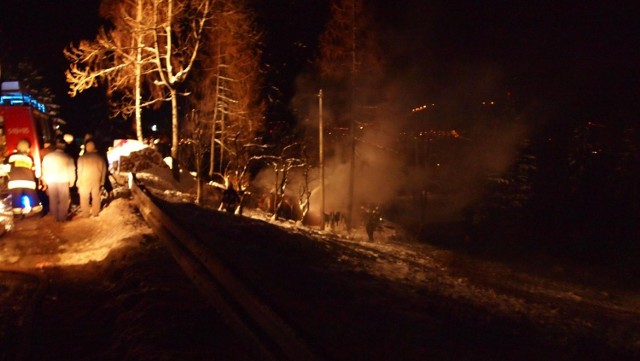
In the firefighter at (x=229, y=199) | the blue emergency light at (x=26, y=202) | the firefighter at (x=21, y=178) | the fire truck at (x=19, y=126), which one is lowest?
the firefighter at (x=229, y=199)

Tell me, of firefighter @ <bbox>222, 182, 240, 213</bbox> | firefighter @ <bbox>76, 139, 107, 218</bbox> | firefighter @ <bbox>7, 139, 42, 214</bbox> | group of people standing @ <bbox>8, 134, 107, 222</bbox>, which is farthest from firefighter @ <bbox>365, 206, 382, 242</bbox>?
firefighter @ <bbox>7, 139, 42, 214</bbox>

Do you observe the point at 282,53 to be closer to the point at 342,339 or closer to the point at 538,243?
the point at 538,243

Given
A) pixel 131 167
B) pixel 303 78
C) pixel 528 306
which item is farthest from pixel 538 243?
pixel 528 306

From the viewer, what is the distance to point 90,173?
13.5 metres

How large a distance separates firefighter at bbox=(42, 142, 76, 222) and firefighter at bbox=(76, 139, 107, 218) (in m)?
0.24

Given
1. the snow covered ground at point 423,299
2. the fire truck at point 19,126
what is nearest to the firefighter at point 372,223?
the snow covered ground at point 423,299

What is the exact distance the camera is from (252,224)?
1347 centimetres

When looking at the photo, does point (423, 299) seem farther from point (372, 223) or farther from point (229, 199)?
point (372, 223)

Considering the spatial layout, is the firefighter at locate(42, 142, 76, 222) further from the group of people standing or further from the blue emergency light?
the blue emergency light

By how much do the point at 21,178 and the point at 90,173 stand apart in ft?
4.90

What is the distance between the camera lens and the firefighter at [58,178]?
43.4 feet

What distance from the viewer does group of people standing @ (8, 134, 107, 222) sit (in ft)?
43.6

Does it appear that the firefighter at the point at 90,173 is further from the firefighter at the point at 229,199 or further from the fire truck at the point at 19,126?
the firefighter at the point at 229,199

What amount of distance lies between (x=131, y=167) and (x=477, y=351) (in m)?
19.9
